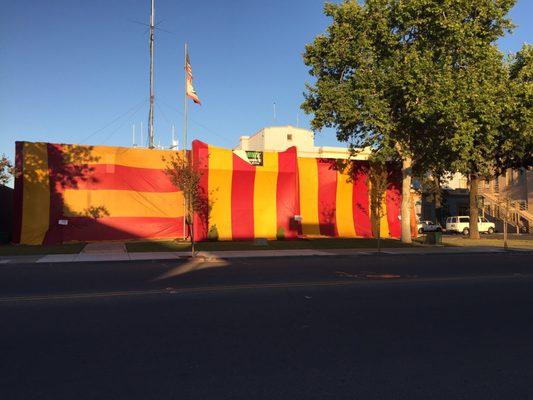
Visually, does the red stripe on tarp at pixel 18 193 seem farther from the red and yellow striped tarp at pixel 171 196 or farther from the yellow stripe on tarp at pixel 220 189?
the yellow stripe on tarp at pixel 220 189

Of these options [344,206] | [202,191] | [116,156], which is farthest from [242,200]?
[116,156]

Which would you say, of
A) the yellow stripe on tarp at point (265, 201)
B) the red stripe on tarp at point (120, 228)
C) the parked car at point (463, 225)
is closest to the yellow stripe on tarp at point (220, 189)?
the yellow stripe on tarp at point (265, 201)

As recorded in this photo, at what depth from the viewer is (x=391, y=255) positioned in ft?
64.6

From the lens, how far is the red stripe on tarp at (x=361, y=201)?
30047 mm

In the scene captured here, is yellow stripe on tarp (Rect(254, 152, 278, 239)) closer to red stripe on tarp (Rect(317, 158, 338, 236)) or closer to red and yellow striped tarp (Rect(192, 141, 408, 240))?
red and yellow striped tarp (Rect(192, 141, 408, 240))

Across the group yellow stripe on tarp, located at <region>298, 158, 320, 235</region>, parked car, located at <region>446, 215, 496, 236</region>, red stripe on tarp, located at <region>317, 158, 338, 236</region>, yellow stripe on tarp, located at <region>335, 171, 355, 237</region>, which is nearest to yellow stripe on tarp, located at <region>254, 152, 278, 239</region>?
yellow stripe on tarp, located at <region>298, 158, 320, 235</region>

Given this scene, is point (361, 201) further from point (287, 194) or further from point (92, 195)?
point (92, 195)

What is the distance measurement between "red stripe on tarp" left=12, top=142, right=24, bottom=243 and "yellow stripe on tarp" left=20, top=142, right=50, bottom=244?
0.12 m

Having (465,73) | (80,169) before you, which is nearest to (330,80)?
(465,73)

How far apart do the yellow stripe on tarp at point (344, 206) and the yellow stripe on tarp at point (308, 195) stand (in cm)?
145

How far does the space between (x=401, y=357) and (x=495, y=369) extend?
3.12 ft

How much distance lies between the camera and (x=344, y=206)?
29.9m

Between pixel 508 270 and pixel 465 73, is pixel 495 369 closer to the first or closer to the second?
pixel 508 270

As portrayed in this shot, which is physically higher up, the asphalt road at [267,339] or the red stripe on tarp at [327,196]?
the red stripe on tarp at [327,196]
